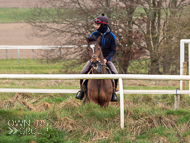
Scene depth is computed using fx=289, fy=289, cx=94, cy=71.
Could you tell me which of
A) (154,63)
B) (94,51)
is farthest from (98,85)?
(154,63)

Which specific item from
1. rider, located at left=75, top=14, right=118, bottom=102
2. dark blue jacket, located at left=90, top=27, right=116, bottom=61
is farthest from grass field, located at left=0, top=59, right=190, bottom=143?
dark blue jacket, located at left=90, top=27, right=116, bottom=61

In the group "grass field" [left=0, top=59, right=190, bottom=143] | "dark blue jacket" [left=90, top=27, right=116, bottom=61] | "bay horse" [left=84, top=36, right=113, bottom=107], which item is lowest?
"grass field" [left=0, top=59, right=190, bottom=143]

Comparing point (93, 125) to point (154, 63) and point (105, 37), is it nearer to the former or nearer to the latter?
point (105, 37)

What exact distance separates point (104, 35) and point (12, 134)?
2.81 meters

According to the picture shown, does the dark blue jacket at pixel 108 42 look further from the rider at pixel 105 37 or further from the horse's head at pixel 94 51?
the horse's head at pixel 94 51

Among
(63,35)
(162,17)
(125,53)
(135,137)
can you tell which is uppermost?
(162,17)

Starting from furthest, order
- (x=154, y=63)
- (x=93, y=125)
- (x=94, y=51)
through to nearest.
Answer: (x=154, y=63)
(x=94, y=51)
(x=93, y=125)

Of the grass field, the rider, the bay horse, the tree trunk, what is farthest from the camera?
the tree trunk

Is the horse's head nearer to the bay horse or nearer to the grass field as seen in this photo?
the bay horse

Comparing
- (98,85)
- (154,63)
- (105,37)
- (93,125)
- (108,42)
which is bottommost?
(93,125)

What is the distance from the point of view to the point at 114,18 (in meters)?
13.2

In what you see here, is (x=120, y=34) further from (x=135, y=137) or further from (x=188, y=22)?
(x=135, y=137)

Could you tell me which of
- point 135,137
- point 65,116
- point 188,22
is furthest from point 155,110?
point 188,22

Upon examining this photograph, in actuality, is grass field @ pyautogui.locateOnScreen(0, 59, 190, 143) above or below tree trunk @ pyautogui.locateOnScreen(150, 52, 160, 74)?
below
